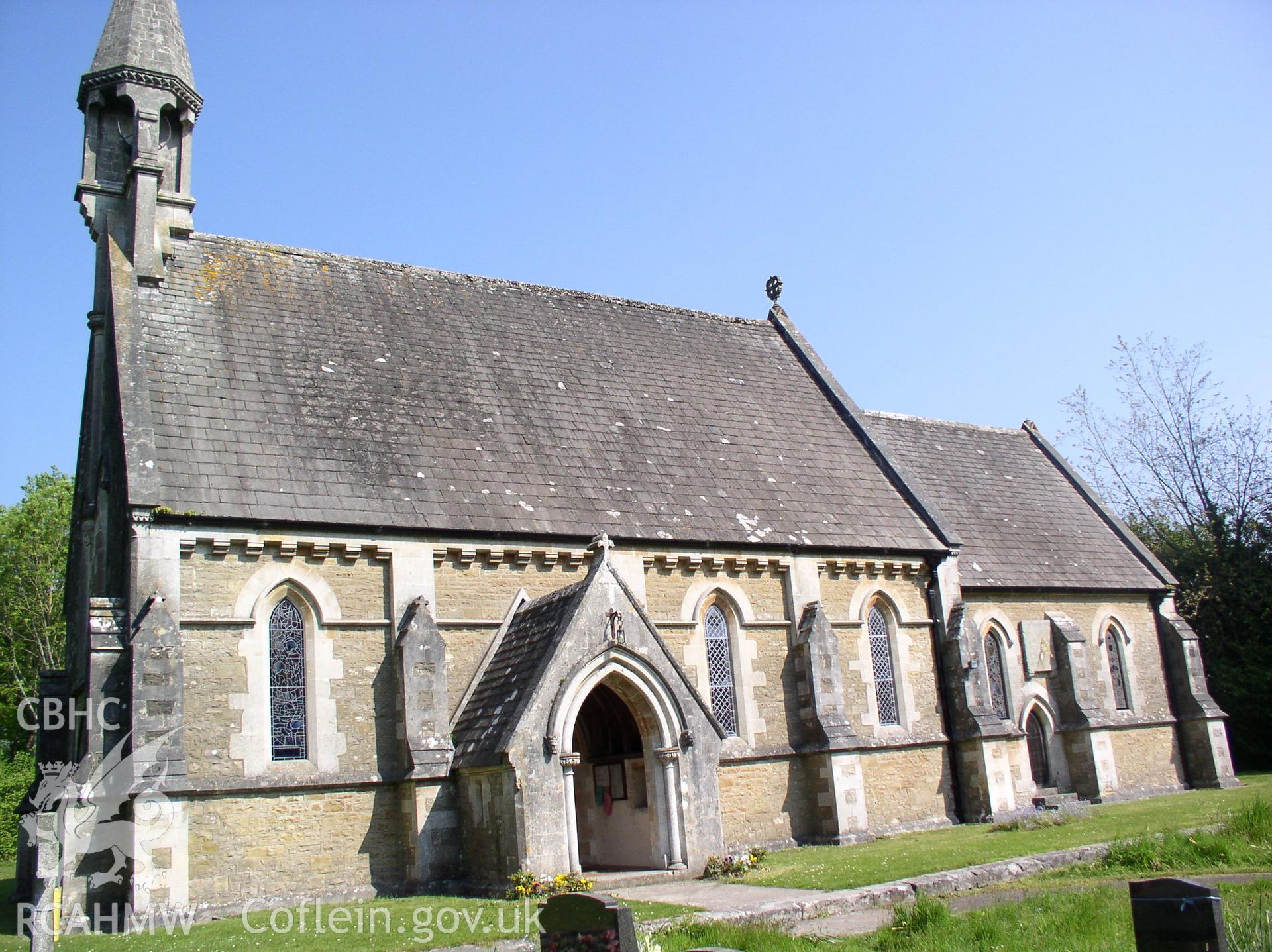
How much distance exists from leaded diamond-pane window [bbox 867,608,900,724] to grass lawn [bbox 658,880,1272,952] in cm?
1148

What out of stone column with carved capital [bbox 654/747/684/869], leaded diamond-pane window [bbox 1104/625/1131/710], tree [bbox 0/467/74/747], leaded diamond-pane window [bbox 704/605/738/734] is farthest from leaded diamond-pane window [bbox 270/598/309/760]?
tree [bbox 0/467/74/747]

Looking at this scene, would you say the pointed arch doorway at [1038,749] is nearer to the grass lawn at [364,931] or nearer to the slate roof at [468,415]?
the slate roof at [468,415]

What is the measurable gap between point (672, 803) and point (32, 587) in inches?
1372

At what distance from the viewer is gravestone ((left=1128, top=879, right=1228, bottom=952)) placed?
730cm

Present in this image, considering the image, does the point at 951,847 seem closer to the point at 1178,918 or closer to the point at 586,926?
the point at 1178,918

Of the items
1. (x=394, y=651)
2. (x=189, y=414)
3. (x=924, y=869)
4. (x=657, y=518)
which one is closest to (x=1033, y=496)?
(x=657, y=518)

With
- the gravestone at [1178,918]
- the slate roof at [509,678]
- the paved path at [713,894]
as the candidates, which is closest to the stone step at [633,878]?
the paved path at [713,894]

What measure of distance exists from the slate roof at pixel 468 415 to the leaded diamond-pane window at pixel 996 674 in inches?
184

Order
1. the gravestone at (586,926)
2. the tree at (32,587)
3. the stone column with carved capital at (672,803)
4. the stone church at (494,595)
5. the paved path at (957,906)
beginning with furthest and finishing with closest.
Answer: the tree at (32,587) → the stone column with carved capital at (672,803) → the stone church at (494,595) → the paved path at (957,906) → the gravestone at (586,926)

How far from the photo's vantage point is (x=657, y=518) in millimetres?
20828

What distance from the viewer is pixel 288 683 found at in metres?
17.1

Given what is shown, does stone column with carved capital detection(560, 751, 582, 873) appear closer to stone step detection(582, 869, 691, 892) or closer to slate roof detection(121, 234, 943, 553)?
stone step detection(582, 869, 691, 892)

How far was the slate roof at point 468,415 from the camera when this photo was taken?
18.2m

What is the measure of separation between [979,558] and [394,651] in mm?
16232
